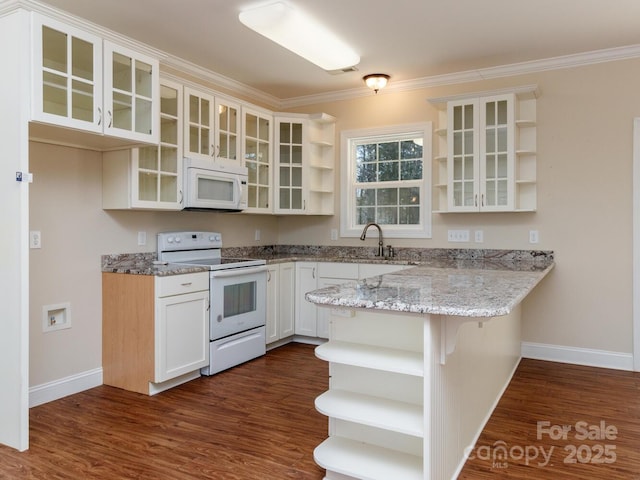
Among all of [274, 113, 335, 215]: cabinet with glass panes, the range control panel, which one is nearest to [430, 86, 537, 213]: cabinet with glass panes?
[274, 113, 335, 215]: cabinet with glass panes

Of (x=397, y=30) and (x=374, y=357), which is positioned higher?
(x=397, y=30)

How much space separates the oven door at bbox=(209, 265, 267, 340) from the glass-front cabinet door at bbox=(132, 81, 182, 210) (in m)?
0.69

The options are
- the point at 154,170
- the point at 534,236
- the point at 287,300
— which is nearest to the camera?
the point at 154,170

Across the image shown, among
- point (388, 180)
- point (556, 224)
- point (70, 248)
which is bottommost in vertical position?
point (70, 248)

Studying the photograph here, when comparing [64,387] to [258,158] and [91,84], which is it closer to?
[91,84]

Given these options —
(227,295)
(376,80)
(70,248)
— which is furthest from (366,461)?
(376,80)

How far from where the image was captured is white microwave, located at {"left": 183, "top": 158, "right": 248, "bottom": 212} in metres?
3.74

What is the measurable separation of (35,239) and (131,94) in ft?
3.68

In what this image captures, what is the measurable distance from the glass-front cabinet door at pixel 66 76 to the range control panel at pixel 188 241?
1209mm

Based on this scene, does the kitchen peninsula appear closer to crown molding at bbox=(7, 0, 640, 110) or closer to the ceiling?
the ceiling

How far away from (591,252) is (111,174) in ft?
12.4

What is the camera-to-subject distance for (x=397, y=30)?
337 centimetres

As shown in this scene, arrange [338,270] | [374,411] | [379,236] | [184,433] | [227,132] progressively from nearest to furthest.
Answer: [374,411] → [184,433] → [227,132] → [338,270] → [379,236]

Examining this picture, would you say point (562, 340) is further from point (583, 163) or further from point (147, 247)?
point (147, 247)
